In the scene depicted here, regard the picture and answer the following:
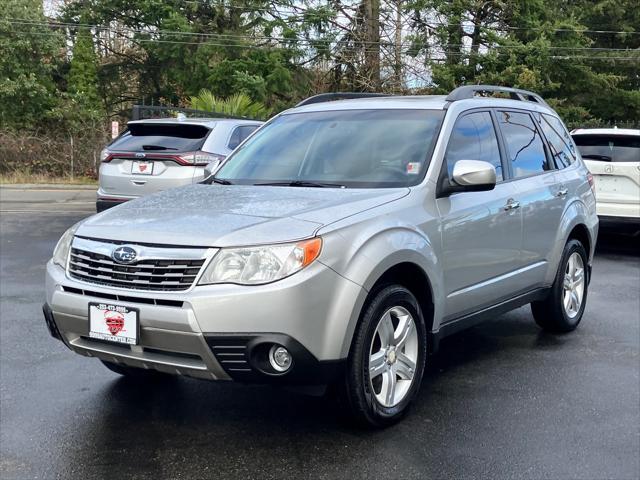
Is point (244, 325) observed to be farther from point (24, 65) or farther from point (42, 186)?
point (24, 65)

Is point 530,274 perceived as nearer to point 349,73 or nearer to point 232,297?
point 232,297

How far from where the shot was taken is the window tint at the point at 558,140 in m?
5.89

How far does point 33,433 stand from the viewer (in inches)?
153

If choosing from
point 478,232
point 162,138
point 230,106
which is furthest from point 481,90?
point 230,106

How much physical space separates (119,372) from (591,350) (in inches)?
134

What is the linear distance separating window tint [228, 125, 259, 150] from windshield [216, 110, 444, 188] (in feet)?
15.2

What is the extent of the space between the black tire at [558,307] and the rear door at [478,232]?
0.71 m

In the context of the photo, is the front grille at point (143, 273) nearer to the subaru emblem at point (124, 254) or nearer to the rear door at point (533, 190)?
the subaru emblem at point (124, 254)

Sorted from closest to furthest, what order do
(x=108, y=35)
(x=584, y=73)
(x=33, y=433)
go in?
1. (x=33, y=433)
2. (x=584, y=73)
3. (x=108, y=35)

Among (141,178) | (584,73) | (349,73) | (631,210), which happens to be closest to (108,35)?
(349,73)

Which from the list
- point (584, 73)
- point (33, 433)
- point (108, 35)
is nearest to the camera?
point (33, 433)

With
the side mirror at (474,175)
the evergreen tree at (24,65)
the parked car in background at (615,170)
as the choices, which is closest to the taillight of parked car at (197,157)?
the parked car in background at (615,170)

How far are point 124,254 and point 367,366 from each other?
4.34 feet

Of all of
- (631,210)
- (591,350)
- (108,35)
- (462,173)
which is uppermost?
(108,35)
